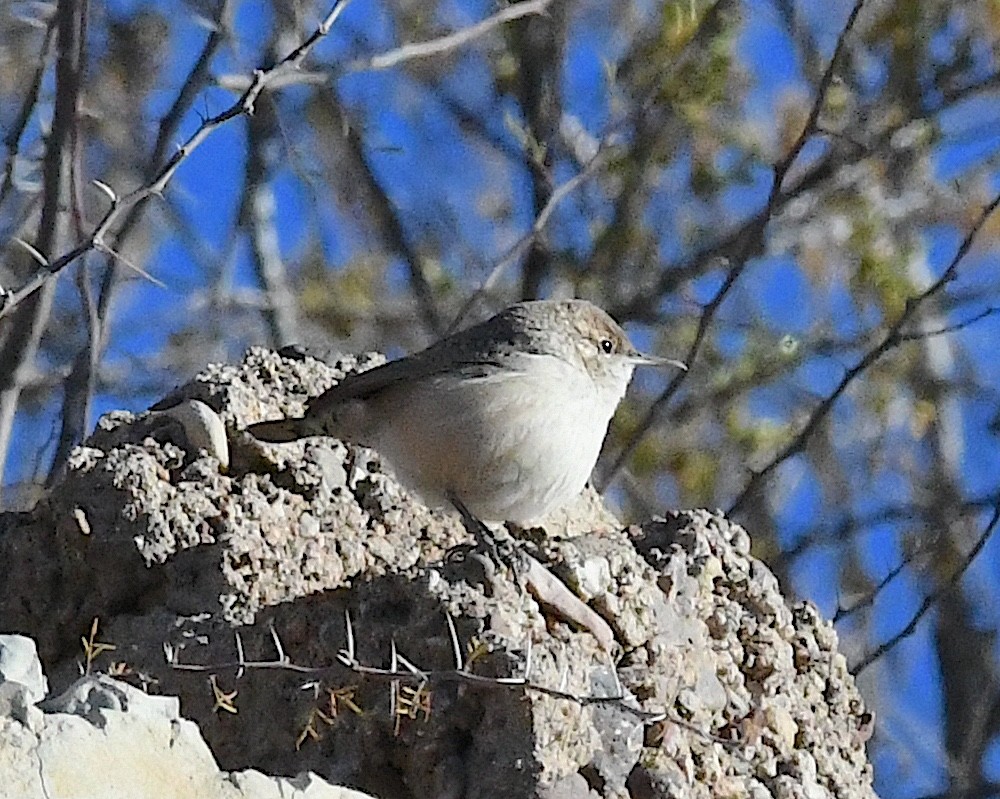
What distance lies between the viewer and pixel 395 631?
11.7ft

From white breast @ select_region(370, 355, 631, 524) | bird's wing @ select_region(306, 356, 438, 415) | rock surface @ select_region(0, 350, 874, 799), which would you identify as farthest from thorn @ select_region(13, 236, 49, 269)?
white breast @ select_region(370, 355, 631, 524)

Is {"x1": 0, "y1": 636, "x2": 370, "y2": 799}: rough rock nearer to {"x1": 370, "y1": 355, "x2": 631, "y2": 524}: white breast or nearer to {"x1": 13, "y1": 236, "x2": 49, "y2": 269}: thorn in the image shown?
{"x1": 13, "y1": 236, "x2": 49, "y2": 269}: thorn

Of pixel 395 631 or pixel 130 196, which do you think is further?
pixel 130 196

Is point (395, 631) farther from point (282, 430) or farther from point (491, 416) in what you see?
point (491, 416)

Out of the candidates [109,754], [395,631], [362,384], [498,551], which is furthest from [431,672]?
[362,384]

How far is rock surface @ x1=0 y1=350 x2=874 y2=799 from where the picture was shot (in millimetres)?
3492

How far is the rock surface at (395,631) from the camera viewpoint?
349 centimetres

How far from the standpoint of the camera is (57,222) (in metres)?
5.23

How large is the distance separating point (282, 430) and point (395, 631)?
1070mm

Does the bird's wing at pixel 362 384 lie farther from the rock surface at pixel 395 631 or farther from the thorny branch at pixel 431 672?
the thorny branch at pixel 431 672

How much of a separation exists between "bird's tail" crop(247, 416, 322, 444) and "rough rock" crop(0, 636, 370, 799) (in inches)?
63.3

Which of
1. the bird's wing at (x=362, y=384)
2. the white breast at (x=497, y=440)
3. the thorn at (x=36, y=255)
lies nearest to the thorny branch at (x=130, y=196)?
the thorn at (x=36, y=255)

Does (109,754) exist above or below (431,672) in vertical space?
below

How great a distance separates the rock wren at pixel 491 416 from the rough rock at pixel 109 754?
7.37 ft
